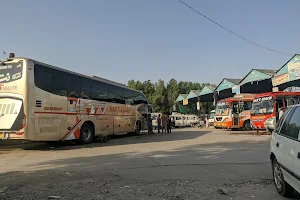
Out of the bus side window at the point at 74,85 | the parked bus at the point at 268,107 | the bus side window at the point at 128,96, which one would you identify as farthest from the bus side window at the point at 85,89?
the parked bus at the point at 268,107

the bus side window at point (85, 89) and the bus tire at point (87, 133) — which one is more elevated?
the bus side window at point (85, 89)

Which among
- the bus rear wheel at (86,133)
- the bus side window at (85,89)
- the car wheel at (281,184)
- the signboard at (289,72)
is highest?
the signboard at (289,72)

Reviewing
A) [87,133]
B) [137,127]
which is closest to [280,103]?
[137,127]

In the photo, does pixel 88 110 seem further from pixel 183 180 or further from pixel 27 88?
pixel 183 180

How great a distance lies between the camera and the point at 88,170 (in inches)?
315

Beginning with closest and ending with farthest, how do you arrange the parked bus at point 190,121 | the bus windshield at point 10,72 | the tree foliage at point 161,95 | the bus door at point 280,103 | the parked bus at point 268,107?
the bus windshield at point 10,72, the parked bus at point 268,107, the bus door at point 280,103, the parked bus at point 190,121, the tree foliage at point 161,95

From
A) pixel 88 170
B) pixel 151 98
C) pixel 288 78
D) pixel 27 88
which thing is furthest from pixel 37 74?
pixel 151 98

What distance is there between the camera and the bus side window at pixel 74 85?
A: 14086mm

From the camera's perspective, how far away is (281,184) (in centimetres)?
534

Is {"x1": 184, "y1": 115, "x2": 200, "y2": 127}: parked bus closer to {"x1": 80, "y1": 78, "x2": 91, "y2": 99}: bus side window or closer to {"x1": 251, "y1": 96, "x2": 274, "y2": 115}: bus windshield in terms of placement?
{"x1": 251, "y1": 96, "x2": 274, "y2": 115}: bus windshield

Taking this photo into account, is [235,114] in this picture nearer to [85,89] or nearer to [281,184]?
[85,89]

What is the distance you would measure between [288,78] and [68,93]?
665 inches

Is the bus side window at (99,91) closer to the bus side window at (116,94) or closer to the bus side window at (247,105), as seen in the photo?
the bus side window at (116,94)

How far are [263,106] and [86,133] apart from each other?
42.1ft
